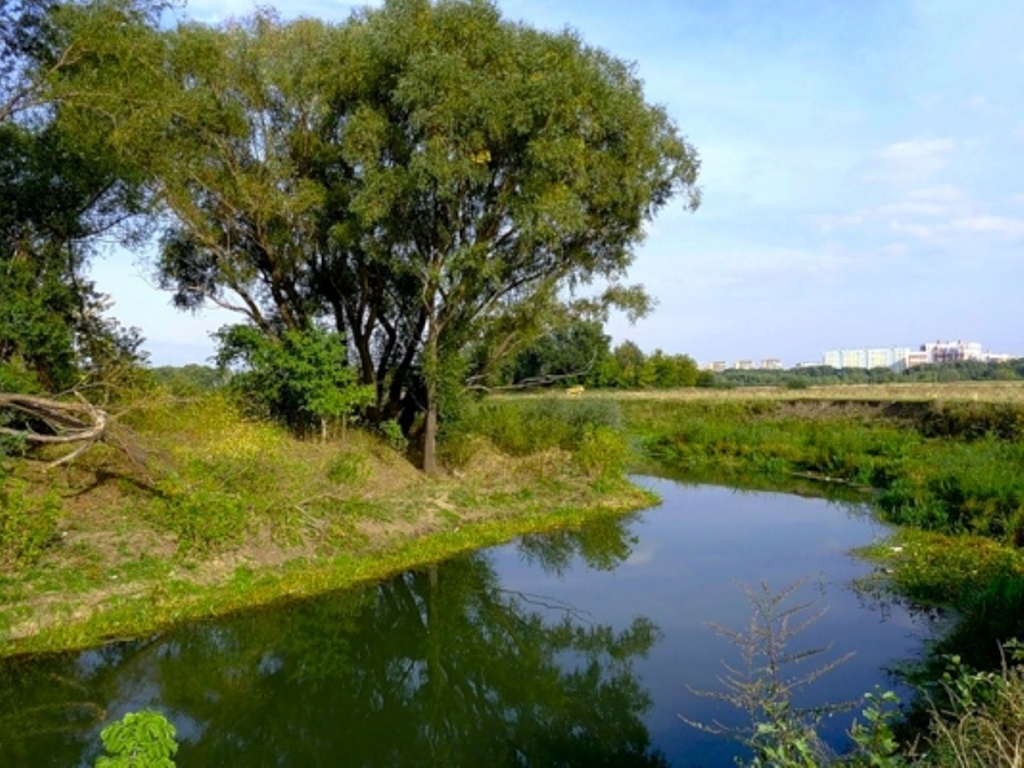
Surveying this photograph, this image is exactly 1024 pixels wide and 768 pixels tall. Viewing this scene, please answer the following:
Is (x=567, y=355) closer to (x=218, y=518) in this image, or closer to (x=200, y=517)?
(x=218, y=518)

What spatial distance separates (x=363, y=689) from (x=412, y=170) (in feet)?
33.9

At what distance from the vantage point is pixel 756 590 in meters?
12.9

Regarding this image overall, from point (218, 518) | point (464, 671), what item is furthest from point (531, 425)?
point (464, 671)

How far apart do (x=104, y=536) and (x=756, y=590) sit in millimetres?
9958

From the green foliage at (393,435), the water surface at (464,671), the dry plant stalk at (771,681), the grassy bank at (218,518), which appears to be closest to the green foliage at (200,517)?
the grassy bank at (218,518)

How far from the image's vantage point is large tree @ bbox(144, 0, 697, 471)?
53.6ft

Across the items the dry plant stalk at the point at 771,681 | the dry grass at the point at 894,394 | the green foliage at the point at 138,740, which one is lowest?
the dry plant stalk at the point at 771,681

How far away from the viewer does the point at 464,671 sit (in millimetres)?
10016

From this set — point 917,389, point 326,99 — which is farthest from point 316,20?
point 917,389

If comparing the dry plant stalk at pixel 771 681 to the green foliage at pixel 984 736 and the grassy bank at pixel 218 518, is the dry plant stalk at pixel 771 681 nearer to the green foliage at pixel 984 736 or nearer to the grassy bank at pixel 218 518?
the green foliage at pixel 984 736

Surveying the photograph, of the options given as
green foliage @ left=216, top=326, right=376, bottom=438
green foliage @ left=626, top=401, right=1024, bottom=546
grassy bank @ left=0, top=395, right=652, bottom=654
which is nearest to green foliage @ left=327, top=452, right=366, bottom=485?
grassy bank @ left=0, top=395, right=652, bottom=654

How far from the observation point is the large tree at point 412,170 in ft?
53.6

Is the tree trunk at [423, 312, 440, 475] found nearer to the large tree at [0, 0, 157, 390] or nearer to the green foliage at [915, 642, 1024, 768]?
the large tree at [0, 0, 157, 390]

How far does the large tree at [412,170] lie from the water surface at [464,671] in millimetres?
7066
